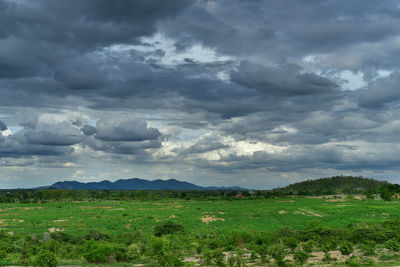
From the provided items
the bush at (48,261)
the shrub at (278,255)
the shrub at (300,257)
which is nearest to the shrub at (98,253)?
the bush at (48,261)

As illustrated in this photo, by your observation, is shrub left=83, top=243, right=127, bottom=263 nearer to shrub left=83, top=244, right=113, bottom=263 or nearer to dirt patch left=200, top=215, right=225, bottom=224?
shrub left=83, top=244, right=113, bottom=263

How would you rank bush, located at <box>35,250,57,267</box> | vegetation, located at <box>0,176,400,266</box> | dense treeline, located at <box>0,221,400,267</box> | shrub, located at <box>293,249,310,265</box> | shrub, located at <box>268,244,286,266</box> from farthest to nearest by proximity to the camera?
1. vegetation, located at <box>0,176,400,266</box>
2. dense treeline, located at <box>0,221,400,267</box>
3. shrub, located at <box>268,244,286,266</box>
4. shrub, located at <box>293,249,310,265</box>
5. bush, located at <box>35,250,57,267</box>

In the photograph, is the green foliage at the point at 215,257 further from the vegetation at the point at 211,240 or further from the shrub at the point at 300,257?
the shrub at the point at 300,257

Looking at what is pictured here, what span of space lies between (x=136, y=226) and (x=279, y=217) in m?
34.6

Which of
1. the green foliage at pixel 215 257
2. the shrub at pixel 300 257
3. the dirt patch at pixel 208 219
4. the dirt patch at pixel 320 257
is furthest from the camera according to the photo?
the dirt patch at pixel 208 219

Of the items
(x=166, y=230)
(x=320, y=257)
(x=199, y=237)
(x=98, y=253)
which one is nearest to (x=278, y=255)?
(x=320, y=257)

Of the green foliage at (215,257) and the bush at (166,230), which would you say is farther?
the bush at (166,230)

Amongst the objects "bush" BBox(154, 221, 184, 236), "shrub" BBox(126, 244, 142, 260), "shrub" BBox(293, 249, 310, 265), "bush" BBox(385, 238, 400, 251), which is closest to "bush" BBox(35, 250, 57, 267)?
"shrub" BBox(126, 244, 142, 260)

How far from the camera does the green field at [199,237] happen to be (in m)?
36.5

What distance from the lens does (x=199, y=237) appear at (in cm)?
5566

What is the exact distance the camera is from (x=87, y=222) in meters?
75.3

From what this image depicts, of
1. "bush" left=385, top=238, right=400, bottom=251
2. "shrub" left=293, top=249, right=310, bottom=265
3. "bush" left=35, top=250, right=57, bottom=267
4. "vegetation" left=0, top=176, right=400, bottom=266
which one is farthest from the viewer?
"bush" left=385, top=238, right=400, bottom=251

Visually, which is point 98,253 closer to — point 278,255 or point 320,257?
point 278,255

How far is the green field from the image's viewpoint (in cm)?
3653
